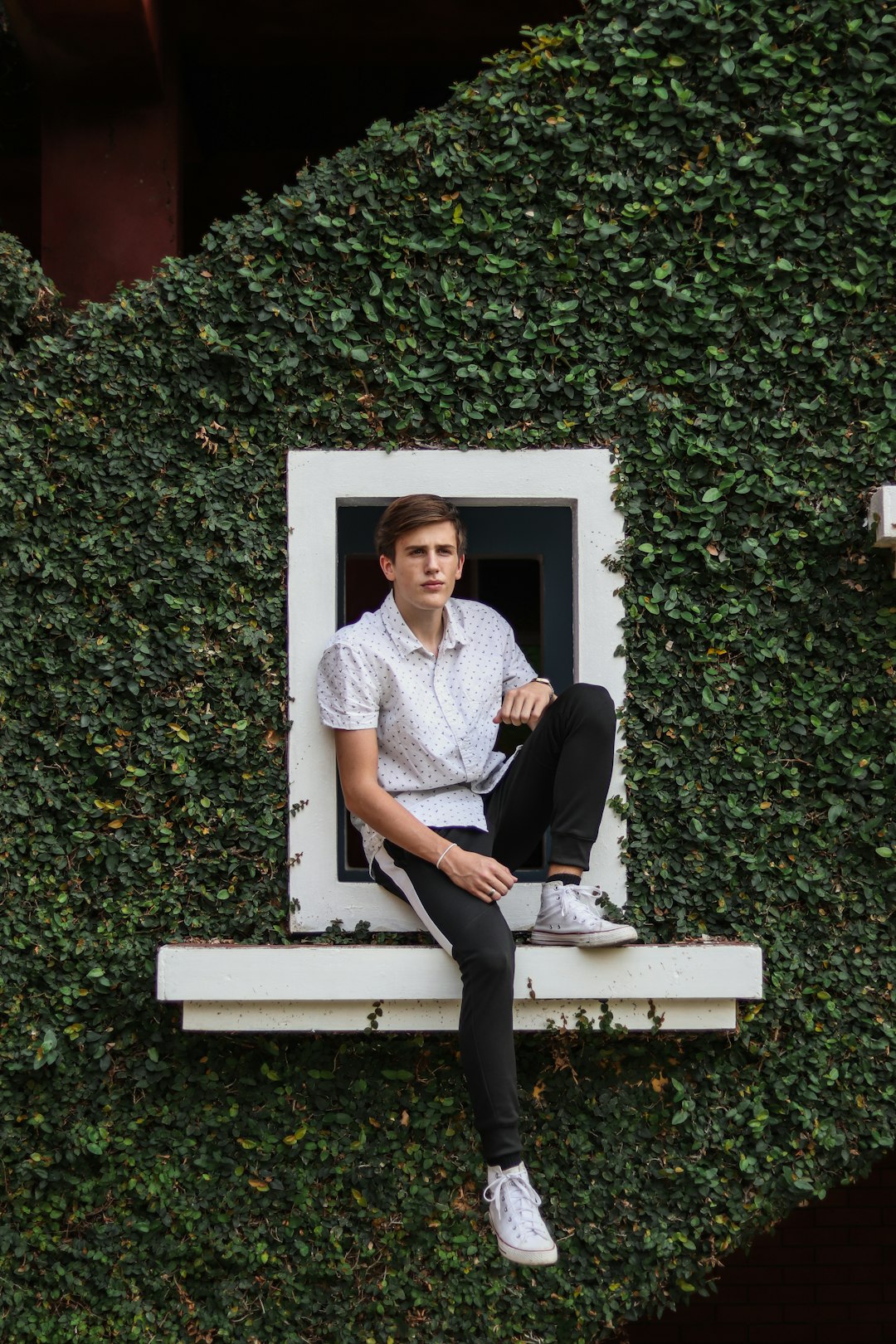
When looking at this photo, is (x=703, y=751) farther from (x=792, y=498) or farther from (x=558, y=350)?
(x=558, y=350)

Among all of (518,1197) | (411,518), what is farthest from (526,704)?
(518,1197)

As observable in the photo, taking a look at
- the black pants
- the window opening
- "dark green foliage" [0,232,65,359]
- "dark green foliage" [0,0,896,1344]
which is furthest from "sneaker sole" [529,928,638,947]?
"dark green foliage" [0,232,65,359]

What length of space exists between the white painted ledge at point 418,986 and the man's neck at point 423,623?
81 cm

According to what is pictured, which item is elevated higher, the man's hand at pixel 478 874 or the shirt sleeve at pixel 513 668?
the shirt sleeve at pixel 513 668

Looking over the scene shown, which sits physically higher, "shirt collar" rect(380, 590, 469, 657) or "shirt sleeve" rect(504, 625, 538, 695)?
"shirt collar" rect(380, 590, 469, 657)

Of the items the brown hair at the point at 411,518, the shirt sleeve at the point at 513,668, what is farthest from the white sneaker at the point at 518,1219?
the brown hair at the point at 411,518

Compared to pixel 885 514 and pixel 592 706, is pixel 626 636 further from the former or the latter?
pixel 885 514

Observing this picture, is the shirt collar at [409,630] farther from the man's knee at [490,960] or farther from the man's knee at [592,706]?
the man's knee at [490,960]

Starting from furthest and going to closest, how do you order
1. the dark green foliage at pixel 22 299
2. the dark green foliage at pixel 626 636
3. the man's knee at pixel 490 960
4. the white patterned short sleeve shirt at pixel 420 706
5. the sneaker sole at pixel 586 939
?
the dark green foliage at pixel 22 299
the dark green foliage at pixel 626 636
the white patterned short sleeve shirt at pixel 420 706
the sneaker sole at pixel 586 939
the man's knee at pixel 490 960

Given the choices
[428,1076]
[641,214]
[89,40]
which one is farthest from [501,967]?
[89,40]

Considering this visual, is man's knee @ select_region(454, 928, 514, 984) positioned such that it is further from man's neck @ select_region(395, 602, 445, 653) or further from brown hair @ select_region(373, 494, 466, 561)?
brown hair @ select_region(373, 494, 466, 561)

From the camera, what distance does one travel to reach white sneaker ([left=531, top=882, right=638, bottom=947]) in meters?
3.09

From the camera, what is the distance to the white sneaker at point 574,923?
3.09m

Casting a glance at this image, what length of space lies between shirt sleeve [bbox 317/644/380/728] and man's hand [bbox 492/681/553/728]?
13.4 inches
